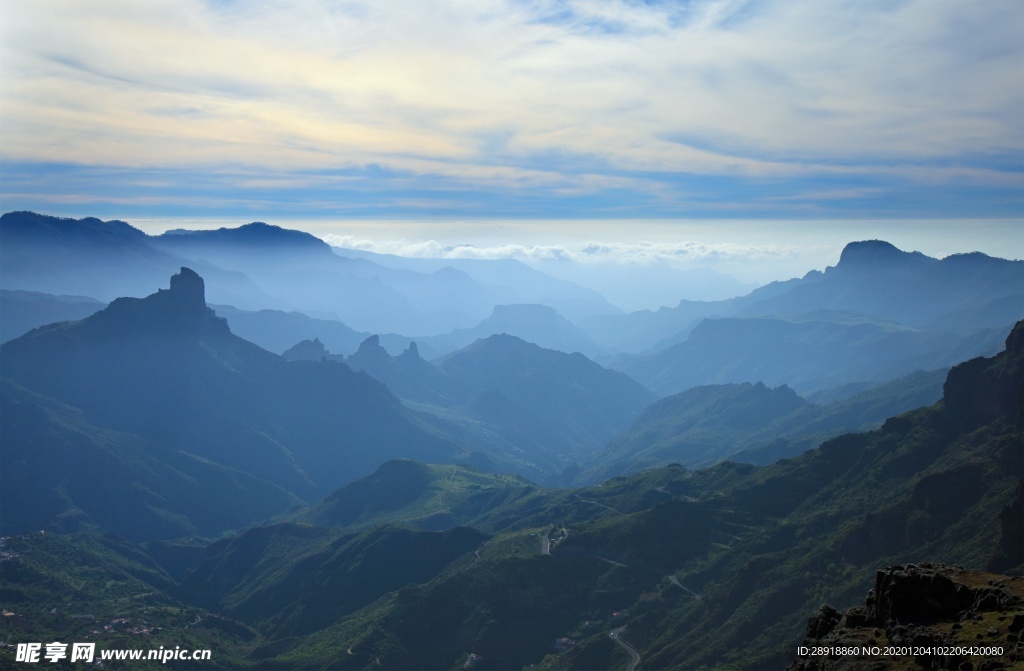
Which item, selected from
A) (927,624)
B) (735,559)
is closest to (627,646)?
(735,559)

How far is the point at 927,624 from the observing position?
157ft

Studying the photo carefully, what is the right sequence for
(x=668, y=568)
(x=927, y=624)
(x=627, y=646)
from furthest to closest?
1. (x=668, y=568)
2. (x=627, y=646)
3. (x=927, y=624)

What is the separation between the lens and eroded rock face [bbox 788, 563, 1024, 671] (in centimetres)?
4188

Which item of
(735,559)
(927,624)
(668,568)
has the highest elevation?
(927,624)

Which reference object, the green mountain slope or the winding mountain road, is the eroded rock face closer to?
the green mountain slope

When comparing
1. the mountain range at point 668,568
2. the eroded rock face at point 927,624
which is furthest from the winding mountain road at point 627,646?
the eroded rock face at point 927,624

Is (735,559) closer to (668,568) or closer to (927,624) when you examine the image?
(668,568)

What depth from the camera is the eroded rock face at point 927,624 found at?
4188 centimetres

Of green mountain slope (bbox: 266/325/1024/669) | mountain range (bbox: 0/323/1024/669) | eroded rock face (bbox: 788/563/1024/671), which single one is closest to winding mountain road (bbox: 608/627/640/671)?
mountain range (bbox: 0/323/1024/669)

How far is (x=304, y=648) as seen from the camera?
153 meters

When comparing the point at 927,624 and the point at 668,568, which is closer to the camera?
the point at 927,624

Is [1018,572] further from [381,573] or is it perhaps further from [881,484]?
[381,573]

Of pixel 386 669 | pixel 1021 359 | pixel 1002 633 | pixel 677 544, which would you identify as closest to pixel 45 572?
pixel 386 669

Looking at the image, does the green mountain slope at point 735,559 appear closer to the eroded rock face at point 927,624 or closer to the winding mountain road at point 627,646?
the winding mountain road at point 627,646
